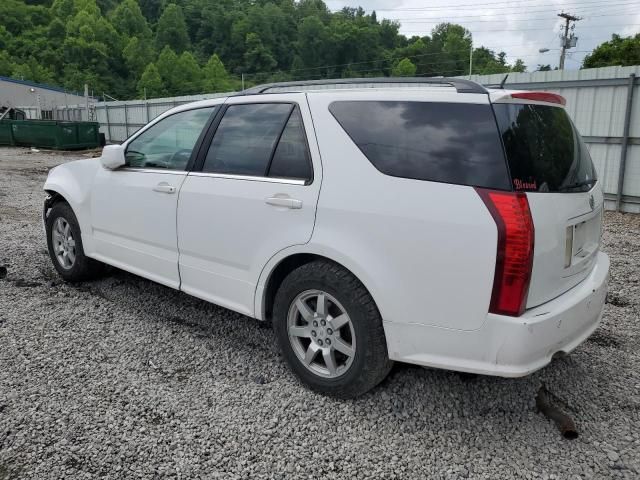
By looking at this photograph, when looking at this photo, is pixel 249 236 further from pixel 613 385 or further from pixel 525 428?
pixel 613 385

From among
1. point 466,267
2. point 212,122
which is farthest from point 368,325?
point 212,122

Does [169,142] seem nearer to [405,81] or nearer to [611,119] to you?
[405,81]

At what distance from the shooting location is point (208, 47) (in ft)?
371

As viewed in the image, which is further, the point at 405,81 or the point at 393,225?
the point at 405,81

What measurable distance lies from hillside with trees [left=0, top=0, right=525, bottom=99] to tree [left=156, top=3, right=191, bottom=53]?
20cm

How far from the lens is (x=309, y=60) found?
101188 millimetres

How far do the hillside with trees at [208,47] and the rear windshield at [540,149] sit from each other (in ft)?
269

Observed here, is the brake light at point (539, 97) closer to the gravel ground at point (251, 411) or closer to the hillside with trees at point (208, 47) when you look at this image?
the gravel ground at point (251, 411)

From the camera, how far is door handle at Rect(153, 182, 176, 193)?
3.71 meters

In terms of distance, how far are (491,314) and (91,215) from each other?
3.51 m

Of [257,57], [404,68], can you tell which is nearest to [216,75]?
[257,57]

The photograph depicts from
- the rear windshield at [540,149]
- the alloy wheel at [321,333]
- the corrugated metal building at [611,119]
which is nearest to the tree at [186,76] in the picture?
the corrugated metal building at [611,119]

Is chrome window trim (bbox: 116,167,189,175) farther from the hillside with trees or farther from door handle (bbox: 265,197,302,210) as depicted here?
the hillside with trees

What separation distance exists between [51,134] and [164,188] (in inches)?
938
